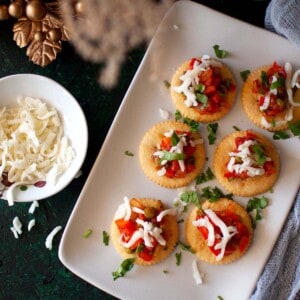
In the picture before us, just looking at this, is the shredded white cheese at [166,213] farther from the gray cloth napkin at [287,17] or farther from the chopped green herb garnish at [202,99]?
the gray cloth napkin at [287,17]

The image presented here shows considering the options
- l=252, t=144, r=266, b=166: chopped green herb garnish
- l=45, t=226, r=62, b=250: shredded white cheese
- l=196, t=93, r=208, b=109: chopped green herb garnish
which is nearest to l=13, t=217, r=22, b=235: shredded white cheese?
l=45, t=226, r=62, b=250: shredded white cheese

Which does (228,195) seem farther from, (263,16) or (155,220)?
(263,16)

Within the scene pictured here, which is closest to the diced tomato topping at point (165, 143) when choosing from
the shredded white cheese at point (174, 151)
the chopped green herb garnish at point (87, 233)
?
the shredded white cheese at point (174, 151)

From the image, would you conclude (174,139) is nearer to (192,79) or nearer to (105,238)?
(192,79)

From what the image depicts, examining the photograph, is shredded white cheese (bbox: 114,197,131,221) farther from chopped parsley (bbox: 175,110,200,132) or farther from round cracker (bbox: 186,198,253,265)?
chopped parsley (bbox: 175,110,200,132)

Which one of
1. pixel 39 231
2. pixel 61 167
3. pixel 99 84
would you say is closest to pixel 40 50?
pixel 99 84

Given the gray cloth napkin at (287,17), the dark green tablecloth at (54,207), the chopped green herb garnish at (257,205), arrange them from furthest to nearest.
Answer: the dark green tablecloth at (54,207), the chopped green herb garnish at (257,205), the gray cloth napkin at (287,17)
